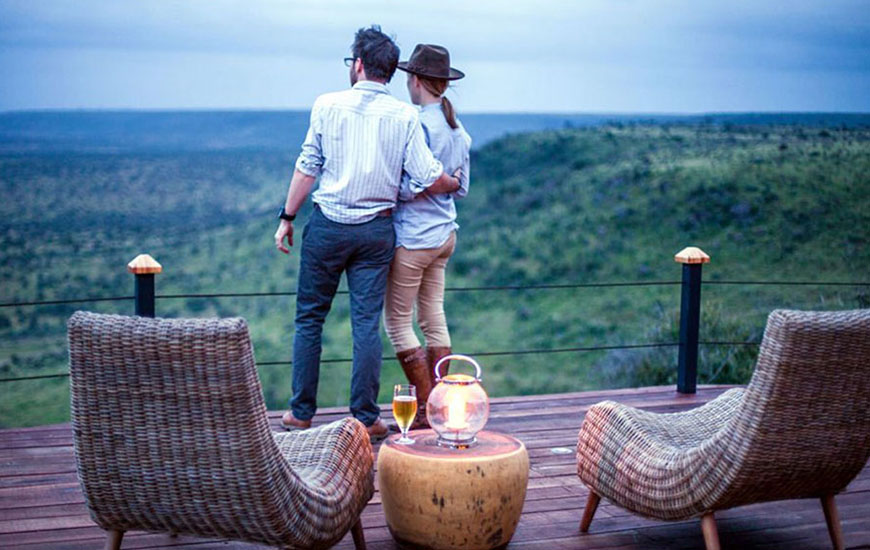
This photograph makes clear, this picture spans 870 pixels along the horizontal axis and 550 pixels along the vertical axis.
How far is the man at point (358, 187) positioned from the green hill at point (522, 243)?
53.0 feet

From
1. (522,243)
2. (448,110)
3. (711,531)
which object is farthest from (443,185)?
(522,243)

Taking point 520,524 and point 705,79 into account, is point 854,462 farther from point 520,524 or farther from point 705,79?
point 705,79

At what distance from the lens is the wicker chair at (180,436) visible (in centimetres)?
221

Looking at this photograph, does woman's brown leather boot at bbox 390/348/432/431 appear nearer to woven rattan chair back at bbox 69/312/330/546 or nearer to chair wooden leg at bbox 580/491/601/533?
chair wooden leg at bbox 580/491/601/533

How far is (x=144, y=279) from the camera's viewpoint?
13.3 feet

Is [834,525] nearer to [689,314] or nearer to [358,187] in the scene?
[358,187]

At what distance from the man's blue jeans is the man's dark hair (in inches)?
20.8

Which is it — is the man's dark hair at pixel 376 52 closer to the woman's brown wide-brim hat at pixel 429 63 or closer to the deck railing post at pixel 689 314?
the woman's brown wide-brim hat at pixel 429 63

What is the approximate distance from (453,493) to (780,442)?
837mm

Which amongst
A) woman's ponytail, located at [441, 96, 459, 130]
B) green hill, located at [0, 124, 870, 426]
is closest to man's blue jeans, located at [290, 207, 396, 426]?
woman's ponytail, located at [441, 96, 459, 130]

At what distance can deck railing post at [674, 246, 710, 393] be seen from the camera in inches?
195

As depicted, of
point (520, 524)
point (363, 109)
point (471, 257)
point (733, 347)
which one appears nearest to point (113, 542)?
point (520, 524)

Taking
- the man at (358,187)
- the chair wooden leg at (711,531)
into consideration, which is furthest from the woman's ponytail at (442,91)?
the chair wooden leg at (711,531)

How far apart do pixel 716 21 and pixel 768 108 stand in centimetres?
375
